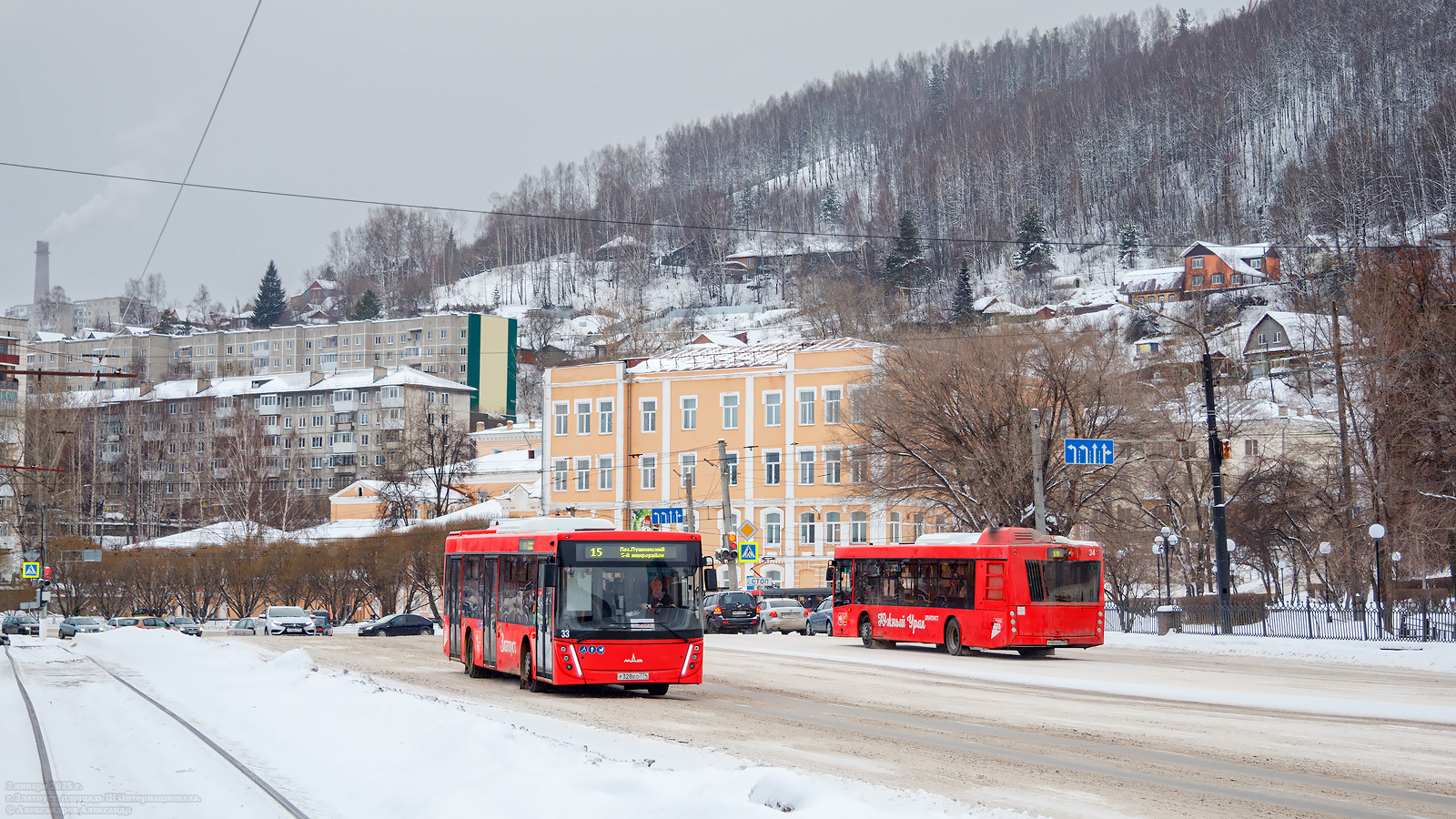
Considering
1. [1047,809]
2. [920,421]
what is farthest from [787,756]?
[920,421]

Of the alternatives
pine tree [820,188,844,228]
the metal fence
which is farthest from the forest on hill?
the metal fence

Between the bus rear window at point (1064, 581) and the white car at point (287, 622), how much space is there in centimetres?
3422

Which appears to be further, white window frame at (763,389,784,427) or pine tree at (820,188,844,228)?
pine tree at (820,188,844,228)

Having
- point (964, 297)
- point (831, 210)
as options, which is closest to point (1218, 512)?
point (964, 297)

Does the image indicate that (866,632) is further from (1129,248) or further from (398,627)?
(1129,248)

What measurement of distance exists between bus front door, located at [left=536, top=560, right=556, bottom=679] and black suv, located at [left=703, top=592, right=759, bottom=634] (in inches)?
1127

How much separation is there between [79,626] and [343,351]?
345 feet

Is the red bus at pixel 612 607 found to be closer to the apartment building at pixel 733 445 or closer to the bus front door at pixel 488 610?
the bus front door at pixel 488 610

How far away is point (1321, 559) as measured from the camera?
65.0 metres

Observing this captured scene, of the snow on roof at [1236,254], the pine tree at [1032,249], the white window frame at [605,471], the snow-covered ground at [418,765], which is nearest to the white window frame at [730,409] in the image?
the white window frame at [605,471]

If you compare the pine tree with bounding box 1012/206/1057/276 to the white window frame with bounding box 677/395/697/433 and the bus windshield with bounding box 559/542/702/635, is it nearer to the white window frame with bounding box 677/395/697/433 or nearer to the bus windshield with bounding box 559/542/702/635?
the white window frame with bounding box 677/395/697/433

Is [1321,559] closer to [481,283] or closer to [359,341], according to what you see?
[359,341]

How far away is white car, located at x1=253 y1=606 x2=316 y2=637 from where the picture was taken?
182 ft

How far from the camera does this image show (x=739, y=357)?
73188 mm
